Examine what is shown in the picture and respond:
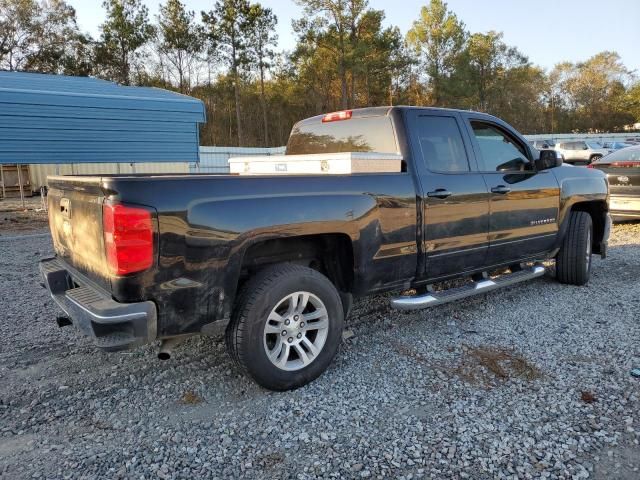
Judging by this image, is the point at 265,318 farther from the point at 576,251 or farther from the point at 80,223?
the point at 576,251

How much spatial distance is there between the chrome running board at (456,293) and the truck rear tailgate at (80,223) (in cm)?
214

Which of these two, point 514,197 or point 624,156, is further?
point 624,156

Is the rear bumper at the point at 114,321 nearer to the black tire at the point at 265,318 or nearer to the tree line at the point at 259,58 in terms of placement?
the black tire at the point at 265,318

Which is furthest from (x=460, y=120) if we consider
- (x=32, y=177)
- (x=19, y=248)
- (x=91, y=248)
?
(x=32, y=177)

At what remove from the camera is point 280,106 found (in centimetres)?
4078

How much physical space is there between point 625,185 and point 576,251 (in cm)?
475

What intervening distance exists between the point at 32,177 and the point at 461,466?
883 inches

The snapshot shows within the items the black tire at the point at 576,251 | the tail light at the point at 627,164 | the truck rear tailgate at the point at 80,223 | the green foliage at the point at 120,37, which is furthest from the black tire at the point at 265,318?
the green foliage at the point at 120,37

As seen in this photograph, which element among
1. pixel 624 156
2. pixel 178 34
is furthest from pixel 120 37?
pixel 624 156

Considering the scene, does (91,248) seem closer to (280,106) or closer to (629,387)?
(629,387)

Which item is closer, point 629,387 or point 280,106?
point 629,387

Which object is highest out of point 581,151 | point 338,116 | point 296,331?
point 581,151

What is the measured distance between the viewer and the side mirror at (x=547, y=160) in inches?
194

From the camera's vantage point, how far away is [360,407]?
3.05 metres
